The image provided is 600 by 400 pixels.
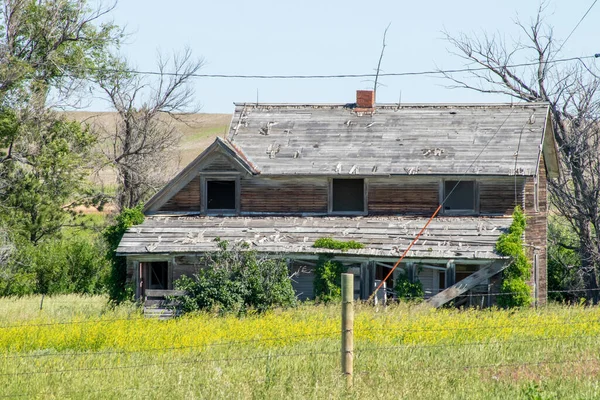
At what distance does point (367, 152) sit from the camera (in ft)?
92.9

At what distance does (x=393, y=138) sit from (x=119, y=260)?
29.6ft

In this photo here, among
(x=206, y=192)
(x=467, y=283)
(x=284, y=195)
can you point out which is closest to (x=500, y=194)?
(x=467, y=283)

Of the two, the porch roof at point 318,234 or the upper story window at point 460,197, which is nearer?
the porch roof at point 318,234

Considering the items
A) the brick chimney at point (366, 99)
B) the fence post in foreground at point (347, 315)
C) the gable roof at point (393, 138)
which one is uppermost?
the brick chimney at point (366, 99)

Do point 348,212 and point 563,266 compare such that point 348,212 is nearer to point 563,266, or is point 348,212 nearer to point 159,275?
point 159,275

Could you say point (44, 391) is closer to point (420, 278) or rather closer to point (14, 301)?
point (420, 278)

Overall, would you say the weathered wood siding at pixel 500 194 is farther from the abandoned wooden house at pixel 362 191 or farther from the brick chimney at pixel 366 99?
the brick chimney at pixel 366 99

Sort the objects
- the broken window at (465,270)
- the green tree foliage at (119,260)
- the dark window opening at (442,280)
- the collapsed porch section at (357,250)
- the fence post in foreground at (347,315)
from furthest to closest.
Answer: the green tree foliage at (119,260) → the dark window opening at (442,280) → the broken window at (465,270) → the collapsed porch section at (357,250) → the fence post in foreground at (347,315)

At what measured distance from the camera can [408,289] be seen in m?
25.0

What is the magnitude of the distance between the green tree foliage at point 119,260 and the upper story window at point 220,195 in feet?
6.74

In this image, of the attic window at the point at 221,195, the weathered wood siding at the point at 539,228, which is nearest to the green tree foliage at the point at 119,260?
the attic window at the point at 221,195

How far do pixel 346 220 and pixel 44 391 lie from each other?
1659 cm

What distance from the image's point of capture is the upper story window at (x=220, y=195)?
1123 inches

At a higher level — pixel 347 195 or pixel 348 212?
pixel 347 195
